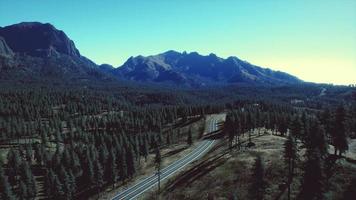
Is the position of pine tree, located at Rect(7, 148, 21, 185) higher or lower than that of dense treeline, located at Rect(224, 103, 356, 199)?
lower

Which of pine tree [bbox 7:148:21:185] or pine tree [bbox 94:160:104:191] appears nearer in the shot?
pine tree [bbox 94:160:104:191]

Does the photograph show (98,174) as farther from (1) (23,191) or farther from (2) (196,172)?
(2) (196,172)

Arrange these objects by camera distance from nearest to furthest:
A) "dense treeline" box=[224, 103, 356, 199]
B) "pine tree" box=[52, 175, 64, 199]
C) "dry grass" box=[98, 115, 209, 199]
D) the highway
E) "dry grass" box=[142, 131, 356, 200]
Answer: "dense treeline" box=[224, 103, 356, 199], "dry grass" box=[142, 131, 356, 200], the highway, "pine tree" box=[52, 175, 64, 199], "dry grass" box=[98, 115, 209, 199]

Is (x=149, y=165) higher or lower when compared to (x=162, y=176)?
lower

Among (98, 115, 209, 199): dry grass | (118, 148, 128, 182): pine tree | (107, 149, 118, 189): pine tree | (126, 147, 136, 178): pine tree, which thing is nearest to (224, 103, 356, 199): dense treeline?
(98, 115, 209, 199): dry grass

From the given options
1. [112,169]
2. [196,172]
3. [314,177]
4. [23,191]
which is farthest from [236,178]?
[23,191]

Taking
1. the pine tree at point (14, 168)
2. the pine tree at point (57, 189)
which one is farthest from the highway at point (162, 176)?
the pine tree at point (14, 168)

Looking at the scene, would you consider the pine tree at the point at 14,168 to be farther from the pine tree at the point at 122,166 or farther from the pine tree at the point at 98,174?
the pine tree at the point at 122,166

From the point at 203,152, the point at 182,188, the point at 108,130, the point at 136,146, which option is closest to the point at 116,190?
the point at 182,188

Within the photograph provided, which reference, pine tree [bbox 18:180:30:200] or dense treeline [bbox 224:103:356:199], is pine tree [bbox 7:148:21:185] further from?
dense treeline [bbox 224:103:356:199]

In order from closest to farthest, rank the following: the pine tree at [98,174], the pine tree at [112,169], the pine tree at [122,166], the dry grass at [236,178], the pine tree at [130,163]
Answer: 1. the dry grass at [236,178]
2. the pine tree at [98,174]
3. the pine tree at [112,169]
4. the pine tree at [122,166]
5. the pine tree at [130,163]

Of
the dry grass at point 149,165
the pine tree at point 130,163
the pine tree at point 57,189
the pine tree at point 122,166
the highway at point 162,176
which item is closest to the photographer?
the highway at point 162,176

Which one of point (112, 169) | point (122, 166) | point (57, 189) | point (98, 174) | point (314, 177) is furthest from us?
point (122, 166)
